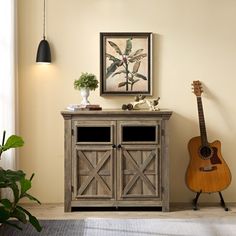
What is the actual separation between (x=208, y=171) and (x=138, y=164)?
714 mm

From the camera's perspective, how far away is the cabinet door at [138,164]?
4480 millimetres

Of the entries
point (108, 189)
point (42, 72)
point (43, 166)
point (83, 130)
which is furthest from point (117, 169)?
point (42, 72)

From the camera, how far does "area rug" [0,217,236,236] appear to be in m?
3.85

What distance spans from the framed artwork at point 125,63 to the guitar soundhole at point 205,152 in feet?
2.64

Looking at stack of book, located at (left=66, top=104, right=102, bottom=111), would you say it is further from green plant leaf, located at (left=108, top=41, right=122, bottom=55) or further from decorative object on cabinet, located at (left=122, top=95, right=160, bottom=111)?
green plant leaf, located at (left=108, top=41, right=122, bottom=55)

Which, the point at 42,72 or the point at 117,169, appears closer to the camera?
the point at 117,169

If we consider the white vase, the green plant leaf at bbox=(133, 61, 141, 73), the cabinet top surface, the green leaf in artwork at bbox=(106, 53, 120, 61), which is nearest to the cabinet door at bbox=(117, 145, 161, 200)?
the cabinet top surface

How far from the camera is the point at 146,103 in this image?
4801mm

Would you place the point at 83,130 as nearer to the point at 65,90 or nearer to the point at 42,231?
the point at 65,90

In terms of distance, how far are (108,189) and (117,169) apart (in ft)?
0.70

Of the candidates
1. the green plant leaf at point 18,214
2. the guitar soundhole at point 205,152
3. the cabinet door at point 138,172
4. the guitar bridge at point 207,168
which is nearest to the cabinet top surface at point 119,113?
the cabinet door at point 138,172

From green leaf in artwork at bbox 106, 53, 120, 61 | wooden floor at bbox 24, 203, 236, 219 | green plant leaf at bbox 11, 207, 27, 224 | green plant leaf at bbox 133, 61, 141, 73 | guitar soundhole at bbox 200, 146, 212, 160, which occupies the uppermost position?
green leaf in artwork at bbox 106, 53, 120, 61

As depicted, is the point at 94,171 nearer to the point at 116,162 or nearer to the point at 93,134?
the point at 116,162

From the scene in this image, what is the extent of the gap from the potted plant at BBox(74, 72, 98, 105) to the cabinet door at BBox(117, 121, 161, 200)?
0.46 metres
